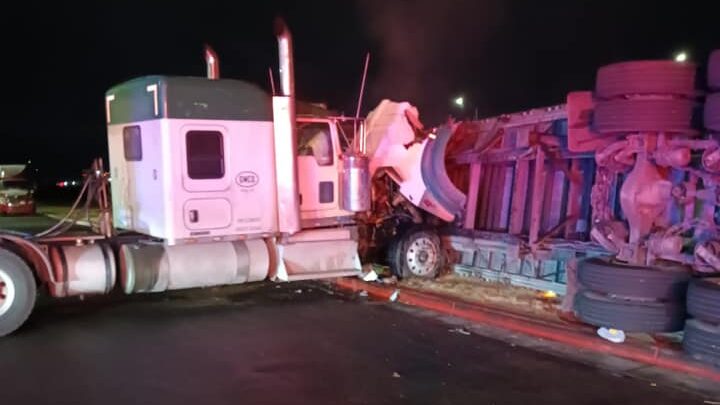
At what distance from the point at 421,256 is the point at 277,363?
15.8ft

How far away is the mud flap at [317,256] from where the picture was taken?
9.75 meters

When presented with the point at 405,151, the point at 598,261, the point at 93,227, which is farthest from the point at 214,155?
the point at 598,261

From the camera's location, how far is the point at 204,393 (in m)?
6.00

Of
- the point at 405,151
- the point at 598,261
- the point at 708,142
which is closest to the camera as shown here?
the point at 708,142

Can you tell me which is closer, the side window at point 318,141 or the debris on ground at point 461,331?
the debris on ground at point 461,331

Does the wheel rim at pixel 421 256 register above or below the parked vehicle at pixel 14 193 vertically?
above

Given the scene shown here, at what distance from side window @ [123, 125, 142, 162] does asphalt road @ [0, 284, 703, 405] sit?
2.10 metres

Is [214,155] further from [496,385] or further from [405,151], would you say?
[496,385]

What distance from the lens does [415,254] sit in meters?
11.3

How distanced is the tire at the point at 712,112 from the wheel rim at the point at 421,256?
507 centimetres

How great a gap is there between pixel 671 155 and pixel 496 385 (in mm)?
3262

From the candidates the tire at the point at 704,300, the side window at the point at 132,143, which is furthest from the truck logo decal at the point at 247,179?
the tire at the point at 704,300

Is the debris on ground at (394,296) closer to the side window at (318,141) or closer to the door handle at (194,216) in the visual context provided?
the side window at (318,141)

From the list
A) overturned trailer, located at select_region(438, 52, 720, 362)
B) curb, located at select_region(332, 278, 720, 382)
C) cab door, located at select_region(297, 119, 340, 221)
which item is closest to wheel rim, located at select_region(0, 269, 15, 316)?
cab door, located at select_region(297, 119, 340, 221)
